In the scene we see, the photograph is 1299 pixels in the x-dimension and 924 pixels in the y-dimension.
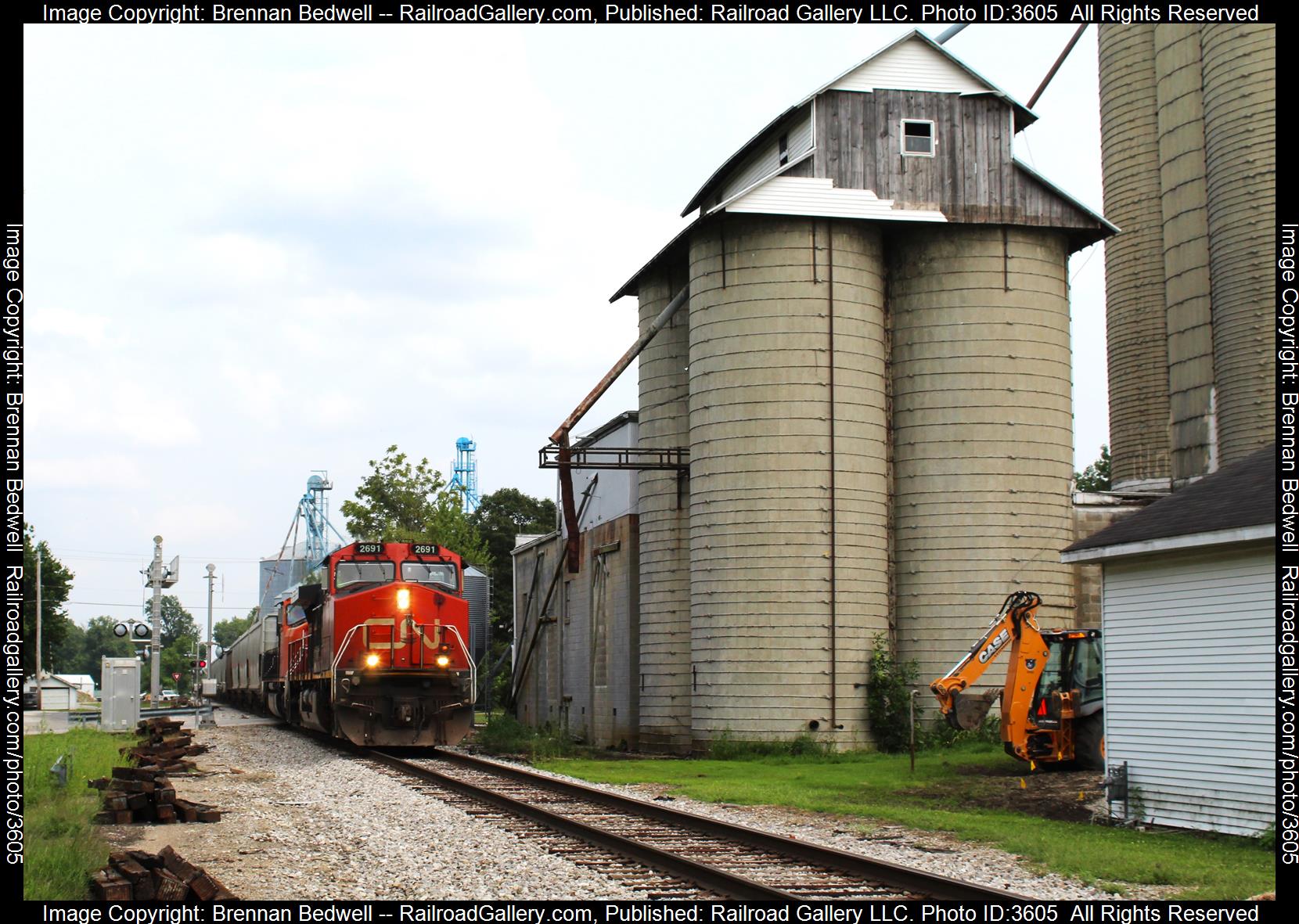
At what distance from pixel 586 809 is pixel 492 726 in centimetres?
1760

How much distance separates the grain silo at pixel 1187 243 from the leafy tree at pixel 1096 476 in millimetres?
31782

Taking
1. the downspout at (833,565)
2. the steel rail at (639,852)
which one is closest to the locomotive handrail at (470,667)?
the steel rail at (639,852)

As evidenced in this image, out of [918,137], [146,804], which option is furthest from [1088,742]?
[918,137]

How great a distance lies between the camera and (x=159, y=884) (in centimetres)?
921

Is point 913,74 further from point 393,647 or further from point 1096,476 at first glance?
point 1096,476

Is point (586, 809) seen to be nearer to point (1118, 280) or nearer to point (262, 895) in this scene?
point (262, 895)

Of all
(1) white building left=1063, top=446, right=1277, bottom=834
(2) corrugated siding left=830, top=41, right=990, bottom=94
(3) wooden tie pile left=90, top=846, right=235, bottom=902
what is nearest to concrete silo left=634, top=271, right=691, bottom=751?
(2) corrugated siding left=830, top=41, right=990, bottom=94

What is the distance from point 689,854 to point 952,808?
6.55 m

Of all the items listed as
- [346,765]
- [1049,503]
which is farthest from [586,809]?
[1049,503]

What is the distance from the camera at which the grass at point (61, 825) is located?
383 inches

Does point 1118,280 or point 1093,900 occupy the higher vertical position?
point 1118,280

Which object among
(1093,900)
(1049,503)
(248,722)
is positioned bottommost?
(248,722)
